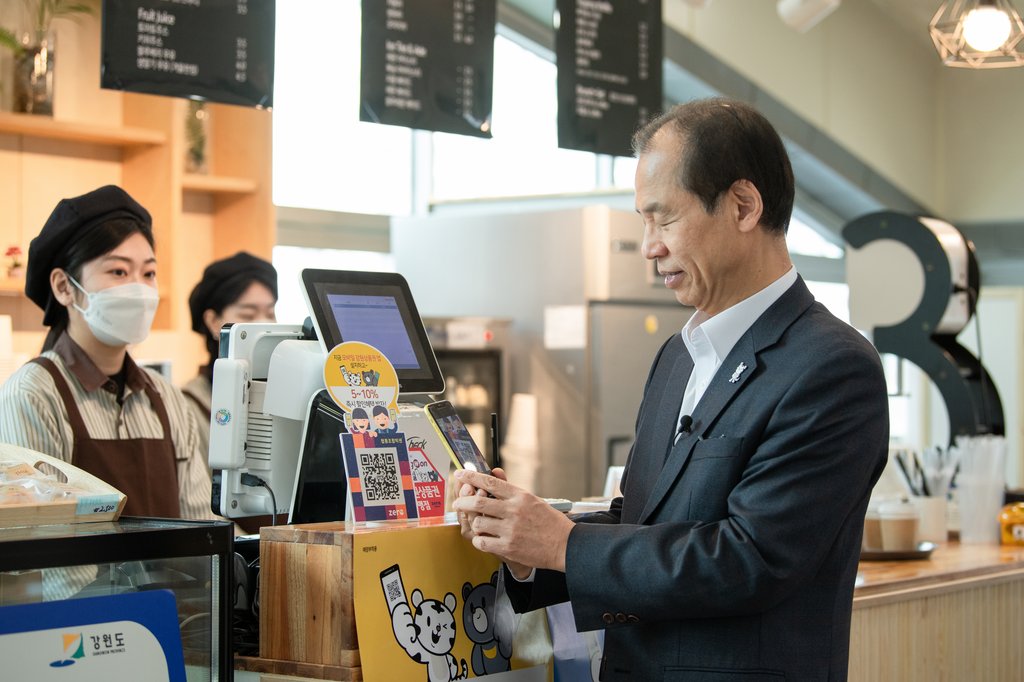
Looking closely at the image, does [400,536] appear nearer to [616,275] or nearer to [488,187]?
[616,275]

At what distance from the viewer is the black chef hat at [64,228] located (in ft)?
9.21

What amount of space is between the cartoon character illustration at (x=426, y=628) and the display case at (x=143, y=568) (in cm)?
24

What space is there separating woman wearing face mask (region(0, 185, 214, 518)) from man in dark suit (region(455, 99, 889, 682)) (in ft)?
3.94

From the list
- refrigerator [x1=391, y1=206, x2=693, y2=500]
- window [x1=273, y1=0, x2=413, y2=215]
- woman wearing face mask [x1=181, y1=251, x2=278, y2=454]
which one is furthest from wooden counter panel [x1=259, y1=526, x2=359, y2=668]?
window [x1=273, y1=0, x2=413, y2=215]

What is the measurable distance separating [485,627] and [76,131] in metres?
3.19

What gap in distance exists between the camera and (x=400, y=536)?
71.1 inches

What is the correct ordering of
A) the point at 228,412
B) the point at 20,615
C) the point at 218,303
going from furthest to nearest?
the point at 218,303 < the point at 228,412 < the point at 20,615

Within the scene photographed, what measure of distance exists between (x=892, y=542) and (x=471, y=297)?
3.25m

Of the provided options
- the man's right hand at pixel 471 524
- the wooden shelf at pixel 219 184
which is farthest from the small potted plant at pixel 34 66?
the man's right hand at pixel 471 524

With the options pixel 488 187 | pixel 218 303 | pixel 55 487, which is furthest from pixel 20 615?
pixel 488 187

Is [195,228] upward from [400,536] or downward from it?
upward

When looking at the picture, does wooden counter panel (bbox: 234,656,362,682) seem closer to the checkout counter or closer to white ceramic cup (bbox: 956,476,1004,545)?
the checkout counter

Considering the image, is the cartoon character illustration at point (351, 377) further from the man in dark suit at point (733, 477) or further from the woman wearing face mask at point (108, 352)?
the woman wearing face mask at point (108, 352)

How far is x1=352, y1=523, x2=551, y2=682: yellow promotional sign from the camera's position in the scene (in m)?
1.75
